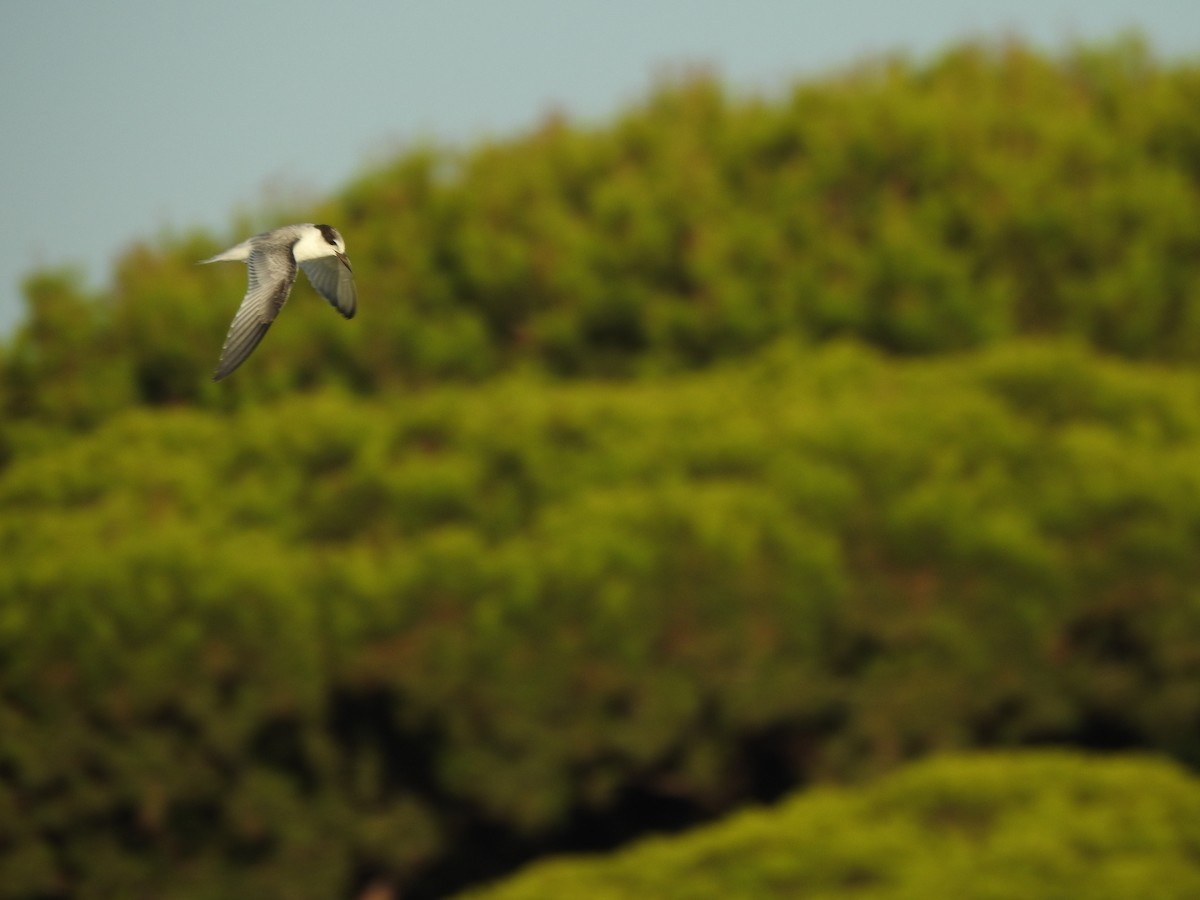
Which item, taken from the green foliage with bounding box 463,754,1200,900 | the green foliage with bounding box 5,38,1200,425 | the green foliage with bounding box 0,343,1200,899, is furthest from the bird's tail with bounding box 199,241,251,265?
the green foliage with bounding box 5,38,1200,425

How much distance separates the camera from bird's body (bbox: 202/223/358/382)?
397 centimetres

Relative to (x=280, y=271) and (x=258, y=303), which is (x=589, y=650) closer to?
(x=280, y=271)

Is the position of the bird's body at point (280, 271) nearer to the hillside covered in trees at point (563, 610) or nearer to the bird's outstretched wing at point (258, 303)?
the bird's outstretched wing at point (258, 303)

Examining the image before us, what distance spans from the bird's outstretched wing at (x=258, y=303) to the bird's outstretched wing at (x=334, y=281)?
17 centimetres

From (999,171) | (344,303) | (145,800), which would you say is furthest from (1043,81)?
(344,303)

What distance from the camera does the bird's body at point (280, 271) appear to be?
397 cm

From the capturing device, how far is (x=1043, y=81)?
13.2m

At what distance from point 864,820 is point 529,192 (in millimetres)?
6875

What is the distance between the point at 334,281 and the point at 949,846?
8.45 ft

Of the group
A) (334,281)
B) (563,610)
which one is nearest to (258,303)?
(334,281)

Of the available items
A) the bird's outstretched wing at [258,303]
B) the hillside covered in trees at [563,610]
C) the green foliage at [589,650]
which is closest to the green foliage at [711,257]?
the hillside covered in trees at [563,610]

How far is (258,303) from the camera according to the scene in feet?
13.4

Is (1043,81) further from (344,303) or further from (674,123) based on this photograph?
(344,303)

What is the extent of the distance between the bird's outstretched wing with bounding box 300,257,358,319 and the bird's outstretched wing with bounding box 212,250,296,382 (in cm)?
17
